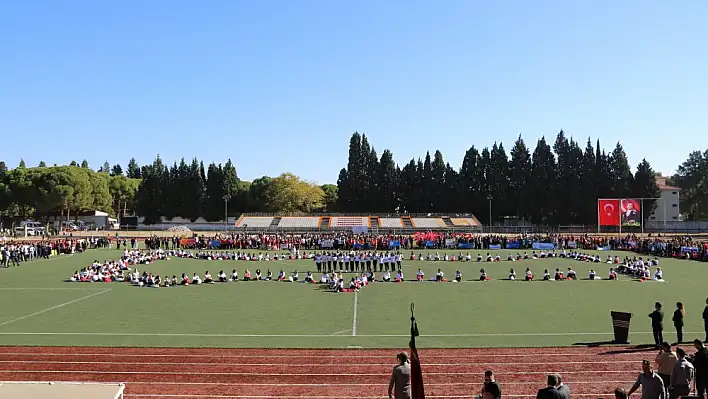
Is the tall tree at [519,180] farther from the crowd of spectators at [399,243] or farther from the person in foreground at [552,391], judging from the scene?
the person in foreground at [552,391]

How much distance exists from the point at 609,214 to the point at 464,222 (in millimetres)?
26242

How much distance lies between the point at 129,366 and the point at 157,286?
15.6 meters

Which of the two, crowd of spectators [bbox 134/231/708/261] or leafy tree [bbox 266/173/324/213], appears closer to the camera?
crowd of spectators [bbox 134/231/708/261]

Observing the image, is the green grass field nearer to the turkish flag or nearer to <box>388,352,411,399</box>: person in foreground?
<box>388,352,411,399</box>: person in foreground

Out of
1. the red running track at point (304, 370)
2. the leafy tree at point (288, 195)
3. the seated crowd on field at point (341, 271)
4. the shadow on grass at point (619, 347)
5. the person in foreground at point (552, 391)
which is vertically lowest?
the red running track at point (304, 370)

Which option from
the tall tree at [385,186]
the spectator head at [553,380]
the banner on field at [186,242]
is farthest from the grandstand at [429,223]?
the spectator head at [553,380]

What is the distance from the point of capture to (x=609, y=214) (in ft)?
167

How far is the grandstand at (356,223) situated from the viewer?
7400cm

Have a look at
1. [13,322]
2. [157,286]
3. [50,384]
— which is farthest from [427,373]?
[157,286]

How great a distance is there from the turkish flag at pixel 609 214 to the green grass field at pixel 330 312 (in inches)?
785

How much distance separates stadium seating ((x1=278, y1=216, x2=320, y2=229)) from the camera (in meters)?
75.6

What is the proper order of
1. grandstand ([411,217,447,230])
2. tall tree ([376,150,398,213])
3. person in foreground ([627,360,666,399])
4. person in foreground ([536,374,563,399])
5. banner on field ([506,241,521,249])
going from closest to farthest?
person in foreground ([536,374,563,399])
person in foreground ([627,360,666,399])
banner on field ([506,241,521,249])
grandstand ([411,217,447,230])
tall tree ([376,150,398,213])

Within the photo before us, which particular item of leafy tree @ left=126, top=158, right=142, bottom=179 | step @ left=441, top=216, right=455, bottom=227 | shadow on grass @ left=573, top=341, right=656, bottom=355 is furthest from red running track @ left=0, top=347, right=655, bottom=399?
leafy tree @ left=126, top=158, right=142, bottom=179

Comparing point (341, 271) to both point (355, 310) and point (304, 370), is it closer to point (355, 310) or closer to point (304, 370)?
point (355, 310)
